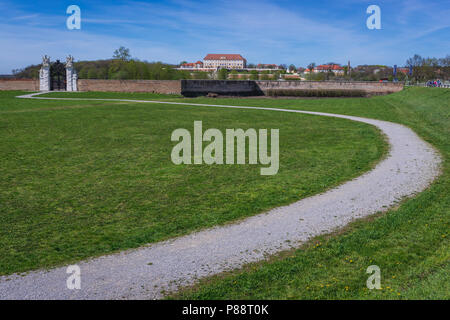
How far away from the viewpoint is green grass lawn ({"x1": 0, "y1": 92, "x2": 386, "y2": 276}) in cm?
625

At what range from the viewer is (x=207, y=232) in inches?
255

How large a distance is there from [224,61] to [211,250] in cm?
18592

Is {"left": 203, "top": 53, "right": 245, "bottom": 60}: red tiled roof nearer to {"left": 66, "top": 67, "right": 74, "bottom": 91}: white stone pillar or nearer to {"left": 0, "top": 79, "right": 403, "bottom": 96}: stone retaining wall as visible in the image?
{"left": 0, "top": 79, "right": 403, "bottom": 96}: stone retaining wall

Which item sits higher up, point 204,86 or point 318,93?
point 204,86

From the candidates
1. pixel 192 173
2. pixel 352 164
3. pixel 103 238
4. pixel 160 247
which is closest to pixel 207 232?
pixel 160 247

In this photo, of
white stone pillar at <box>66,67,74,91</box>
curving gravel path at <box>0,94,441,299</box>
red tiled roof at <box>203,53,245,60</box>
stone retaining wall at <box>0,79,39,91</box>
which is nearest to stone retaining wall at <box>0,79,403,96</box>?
stone retaining wall at <box>0,79,39,91</box>

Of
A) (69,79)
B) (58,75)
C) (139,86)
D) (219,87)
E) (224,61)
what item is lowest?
(139,86)

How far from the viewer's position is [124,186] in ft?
29.6

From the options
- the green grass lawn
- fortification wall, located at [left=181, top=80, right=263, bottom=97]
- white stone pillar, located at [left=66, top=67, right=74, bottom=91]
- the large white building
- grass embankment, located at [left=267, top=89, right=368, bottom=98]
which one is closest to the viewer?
the green grass lawn

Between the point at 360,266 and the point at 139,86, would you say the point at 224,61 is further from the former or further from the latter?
the point at 360,266

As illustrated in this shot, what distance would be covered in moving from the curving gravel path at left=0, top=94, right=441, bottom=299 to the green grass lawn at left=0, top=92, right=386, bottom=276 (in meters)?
0.35

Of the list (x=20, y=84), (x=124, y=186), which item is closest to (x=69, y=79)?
(x=20, y=84)
